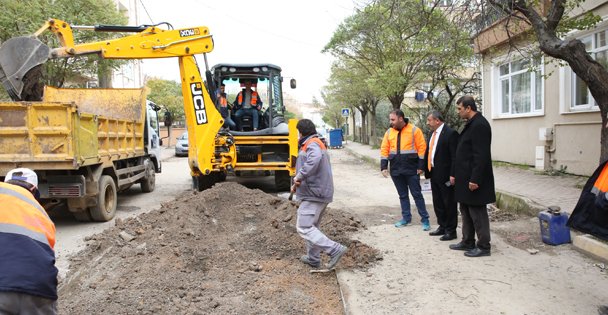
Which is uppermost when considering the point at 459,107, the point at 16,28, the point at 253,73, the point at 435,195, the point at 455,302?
the point at 16,28

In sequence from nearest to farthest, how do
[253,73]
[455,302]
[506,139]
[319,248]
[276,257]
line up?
1. [455,302]
2. [319,248]
3. [276,257]
4. [253,73]
5. [506,139]

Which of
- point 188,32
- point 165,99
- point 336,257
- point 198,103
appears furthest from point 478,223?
point 165,99

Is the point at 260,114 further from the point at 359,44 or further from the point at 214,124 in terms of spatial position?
the point at 359,44

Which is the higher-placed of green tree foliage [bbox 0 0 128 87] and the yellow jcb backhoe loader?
green tree foliage [bbox 0 0 128 87]

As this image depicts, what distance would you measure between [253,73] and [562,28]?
255 inches

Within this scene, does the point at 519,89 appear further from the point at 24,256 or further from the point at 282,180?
the point at 24,256

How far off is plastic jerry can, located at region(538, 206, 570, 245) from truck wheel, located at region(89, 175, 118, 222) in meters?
7.05

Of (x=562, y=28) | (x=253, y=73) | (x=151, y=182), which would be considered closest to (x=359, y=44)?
(x=253, y=73)

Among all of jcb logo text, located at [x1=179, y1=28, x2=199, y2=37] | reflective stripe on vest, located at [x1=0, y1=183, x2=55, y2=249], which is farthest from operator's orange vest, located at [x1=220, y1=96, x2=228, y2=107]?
reflective stripe on vest, located at [x1=0, y1=183, x2=55, y2=249]

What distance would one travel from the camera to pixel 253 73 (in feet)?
35.8

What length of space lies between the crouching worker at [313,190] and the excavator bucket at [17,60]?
217 inches

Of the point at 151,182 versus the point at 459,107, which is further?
the point at 151,182

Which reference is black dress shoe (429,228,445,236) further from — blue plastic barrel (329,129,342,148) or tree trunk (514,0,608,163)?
blue plastic barrel (329,129,342,148)

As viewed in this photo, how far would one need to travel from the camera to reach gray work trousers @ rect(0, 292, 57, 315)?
2500 millimetres
